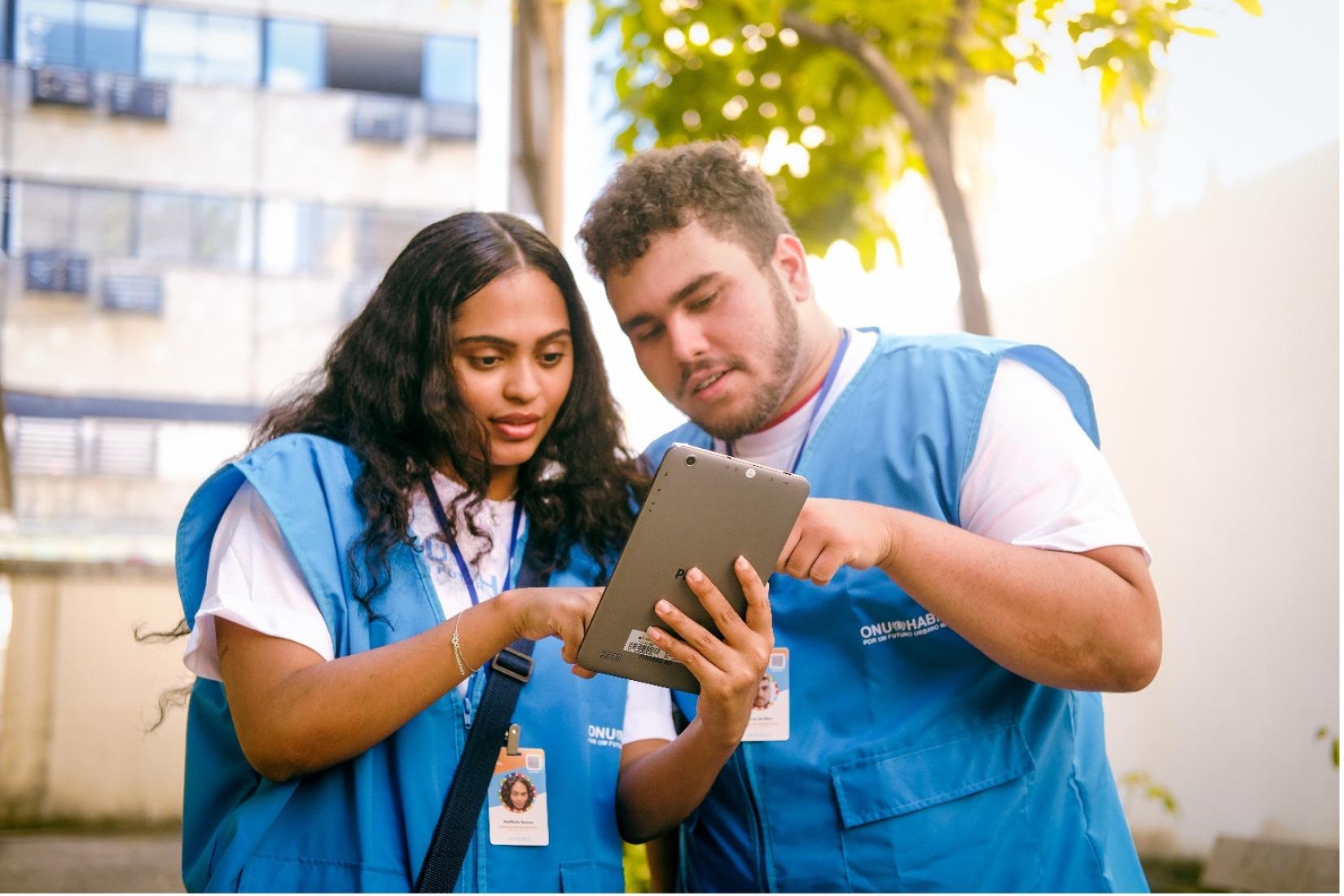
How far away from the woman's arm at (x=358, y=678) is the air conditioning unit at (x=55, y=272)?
2.60m

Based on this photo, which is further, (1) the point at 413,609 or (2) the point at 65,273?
(2) the point at 65,273

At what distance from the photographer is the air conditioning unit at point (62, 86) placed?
3422mm

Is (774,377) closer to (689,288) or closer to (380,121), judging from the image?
(689,288)

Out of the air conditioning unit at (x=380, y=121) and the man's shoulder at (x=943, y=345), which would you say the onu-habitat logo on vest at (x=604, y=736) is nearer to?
the man's shoulder at (x=943, y=345)

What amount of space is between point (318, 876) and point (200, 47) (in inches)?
118

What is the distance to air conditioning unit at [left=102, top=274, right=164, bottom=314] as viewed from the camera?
11.8ft

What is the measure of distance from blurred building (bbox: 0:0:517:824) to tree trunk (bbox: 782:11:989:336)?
3.77ft

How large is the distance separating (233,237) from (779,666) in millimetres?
2721

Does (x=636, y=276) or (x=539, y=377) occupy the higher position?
(x=636, y=276)

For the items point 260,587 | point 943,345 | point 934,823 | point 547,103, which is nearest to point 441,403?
point 260,587

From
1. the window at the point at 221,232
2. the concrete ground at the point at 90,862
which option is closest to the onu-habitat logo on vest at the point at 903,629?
the concrete ground at the point at 90,862

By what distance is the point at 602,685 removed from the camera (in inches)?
65.4

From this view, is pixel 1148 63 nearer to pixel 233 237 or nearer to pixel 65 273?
pixel 233 237

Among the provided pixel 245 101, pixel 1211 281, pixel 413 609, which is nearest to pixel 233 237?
pixel 245 101
